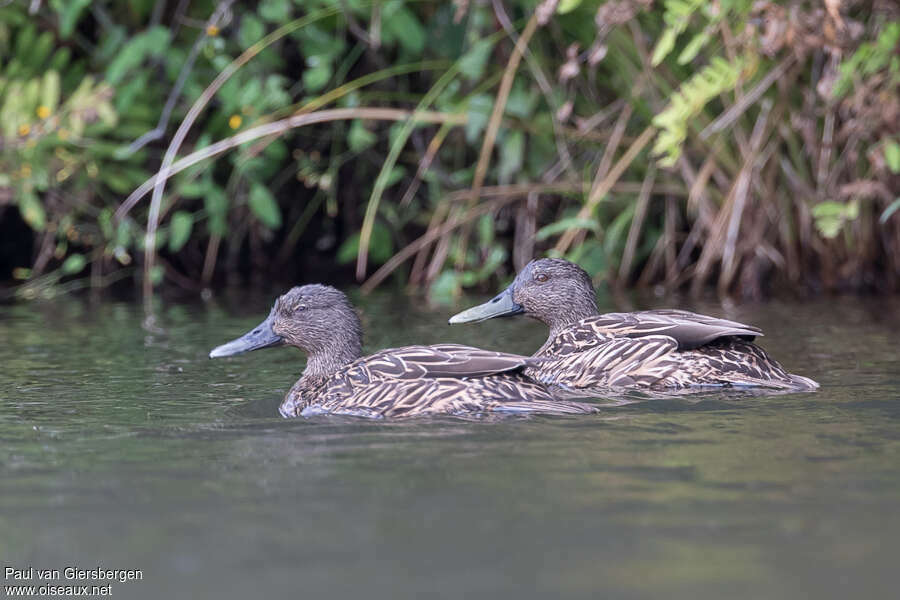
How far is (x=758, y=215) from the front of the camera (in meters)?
11.1

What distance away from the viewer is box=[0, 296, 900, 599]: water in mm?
3430

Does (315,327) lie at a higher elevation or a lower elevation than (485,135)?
lower

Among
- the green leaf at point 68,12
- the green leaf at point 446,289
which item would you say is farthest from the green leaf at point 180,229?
the green leaf at point 446,289

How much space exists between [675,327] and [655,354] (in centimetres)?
17

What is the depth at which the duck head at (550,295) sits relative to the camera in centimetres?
790

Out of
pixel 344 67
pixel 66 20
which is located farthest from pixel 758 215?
pixel 66 20

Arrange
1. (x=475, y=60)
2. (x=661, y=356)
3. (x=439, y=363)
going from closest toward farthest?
(x=439, y=363) → (x=661, y=356) → (x=475, y=60)

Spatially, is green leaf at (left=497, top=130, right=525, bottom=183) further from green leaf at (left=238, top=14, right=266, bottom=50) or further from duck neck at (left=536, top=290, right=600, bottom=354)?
duck neck at (left=536, top=290, right=600, bottom=354)

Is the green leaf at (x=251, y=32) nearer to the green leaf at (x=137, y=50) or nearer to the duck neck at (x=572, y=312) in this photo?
the green leaf at (x=137, y=50)

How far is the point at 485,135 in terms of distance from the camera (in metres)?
11.8

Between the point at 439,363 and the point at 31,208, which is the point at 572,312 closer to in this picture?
the point at 439,363

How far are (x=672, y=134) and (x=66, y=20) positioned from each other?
18.2 feet

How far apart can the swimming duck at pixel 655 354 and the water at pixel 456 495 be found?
319mm

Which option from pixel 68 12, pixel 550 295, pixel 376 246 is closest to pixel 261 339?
pixel 550 295
